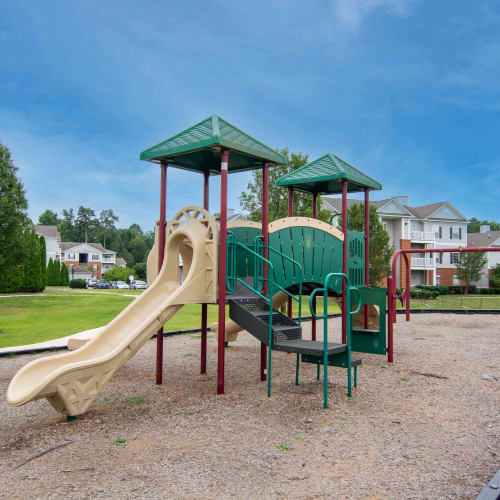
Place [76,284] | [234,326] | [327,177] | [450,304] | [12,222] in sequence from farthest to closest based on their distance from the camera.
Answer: [76,284]
[450,304]
[12,222]
[234,326]
[327,177]

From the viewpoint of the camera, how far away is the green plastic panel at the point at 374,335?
8480 mm

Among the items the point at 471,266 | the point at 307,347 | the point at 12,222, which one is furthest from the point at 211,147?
the point at 471,266

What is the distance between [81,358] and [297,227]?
4.39m

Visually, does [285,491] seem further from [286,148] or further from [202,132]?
[286,148]

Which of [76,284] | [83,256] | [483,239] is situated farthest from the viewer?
[83,256]

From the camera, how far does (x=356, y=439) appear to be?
4.62 metres

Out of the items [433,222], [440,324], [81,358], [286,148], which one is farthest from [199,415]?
[433,222]

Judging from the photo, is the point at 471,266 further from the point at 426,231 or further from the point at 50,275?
the point at 50,275

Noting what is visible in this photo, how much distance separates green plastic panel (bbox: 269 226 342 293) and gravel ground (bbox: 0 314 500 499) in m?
1.67

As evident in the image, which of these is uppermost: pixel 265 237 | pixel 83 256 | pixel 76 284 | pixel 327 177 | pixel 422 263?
pixel 83 256

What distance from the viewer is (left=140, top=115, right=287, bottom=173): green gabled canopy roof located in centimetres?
647

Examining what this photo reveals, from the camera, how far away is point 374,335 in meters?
8.55

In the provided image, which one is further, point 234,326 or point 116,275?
point 116,275

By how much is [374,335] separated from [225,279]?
3596 mm
